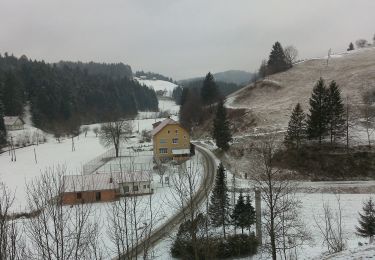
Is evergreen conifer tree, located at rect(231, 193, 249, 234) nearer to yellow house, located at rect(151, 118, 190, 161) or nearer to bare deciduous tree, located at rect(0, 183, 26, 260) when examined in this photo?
bare deciduous tree, located at rect(0, 183, 26, 260)

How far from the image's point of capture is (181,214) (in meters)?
33.2

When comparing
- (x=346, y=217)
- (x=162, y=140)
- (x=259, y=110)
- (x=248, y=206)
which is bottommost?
(x=346, y=217)

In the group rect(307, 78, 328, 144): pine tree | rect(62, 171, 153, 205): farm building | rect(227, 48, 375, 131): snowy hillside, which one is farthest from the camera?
rect(227, 48, 375, 131): snowy hillside

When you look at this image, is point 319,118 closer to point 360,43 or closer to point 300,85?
point 300,85

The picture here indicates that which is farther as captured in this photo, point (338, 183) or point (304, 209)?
point (338, 183)

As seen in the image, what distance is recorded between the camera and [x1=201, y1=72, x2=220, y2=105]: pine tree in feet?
275

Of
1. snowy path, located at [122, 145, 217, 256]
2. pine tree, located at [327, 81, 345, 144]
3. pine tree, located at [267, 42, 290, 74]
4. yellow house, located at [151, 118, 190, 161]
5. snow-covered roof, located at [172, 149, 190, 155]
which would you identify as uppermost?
pine tree, located at [267, 42, 290, 74]

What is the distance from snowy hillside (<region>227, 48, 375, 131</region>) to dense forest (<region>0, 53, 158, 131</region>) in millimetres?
39332

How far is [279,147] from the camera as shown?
51562 millimetres

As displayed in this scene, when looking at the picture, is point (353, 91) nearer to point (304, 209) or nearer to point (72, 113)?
point (304, 209)

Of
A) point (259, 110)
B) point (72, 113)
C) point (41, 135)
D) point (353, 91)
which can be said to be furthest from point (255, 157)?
point (72, 113)

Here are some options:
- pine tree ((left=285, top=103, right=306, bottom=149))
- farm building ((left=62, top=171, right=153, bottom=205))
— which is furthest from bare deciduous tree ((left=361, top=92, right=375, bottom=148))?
farm building ((left=62, top=171, right=153, bottom=205))

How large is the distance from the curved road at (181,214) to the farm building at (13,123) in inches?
2575

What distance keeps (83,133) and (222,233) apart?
308ft
